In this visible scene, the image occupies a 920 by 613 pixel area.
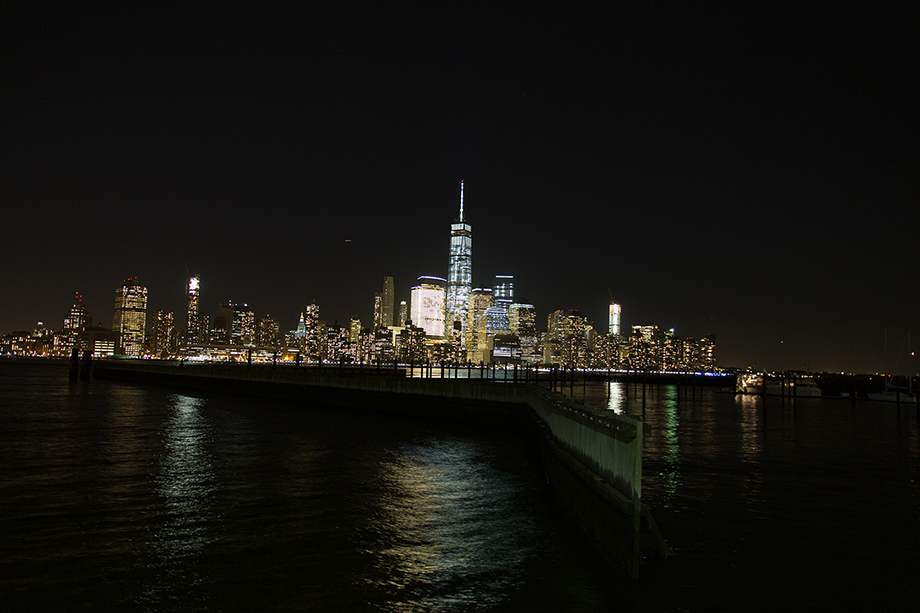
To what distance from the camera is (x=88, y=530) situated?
11.9 meters

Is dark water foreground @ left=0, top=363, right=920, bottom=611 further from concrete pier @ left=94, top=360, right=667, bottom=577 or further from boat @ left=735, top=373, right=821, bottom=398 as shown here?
boat @ left=735, top=373, right=821, bottom=398

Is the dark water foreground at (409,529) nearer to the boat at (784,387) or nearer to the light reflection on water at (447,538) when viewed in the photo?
the light reflection on water at (447,538)

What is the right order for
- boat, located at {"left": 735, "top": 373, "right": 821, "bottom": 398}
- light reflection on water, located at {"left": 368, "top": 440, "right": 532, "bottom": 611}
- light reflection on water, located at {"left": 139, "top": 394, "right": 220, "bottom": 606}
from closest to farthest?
light reflection on water, located at {"left": 368, "top": 440, "right": 532, "bottom": 611}, light reflection on water, located at {"left": 139, "top": 394, "right": 220, "bottom": 606}, boat, located at {"left": 735, "top": 373, "right": 821, "bottom": 398}

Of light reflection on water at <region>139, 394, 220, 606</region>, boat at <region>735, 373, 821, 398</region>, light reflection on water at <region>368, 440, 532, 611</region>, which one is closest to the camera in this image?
light reflection on water at <region>368, 440, 532, 611</region>

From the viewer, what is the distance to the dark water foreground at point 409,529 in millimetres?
8727

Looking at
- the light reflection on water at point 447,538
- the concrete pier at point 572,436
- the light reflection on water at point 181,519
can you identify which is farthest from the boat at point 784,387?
the light reflection on water at point 181,519

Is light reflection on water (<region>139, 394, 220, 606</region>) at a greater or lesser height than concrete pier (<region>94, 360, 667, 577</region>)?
lesser

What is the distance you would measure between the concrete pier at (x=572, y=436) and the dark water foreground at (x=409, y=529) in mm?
568

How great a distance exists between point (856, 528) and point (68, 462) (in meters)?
22.0

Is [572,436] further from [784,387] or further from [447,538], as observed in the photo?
[784,387]

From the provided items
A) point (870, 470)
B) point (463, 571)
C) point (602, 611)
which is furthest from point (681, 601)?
point (870, 470)

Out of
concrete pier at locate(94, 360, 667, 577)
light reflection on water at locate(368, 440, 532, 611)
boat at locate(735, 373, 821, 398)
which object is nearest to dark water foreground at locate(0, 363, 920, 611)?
light reflection on water at locate(368, 440, 532, 611)

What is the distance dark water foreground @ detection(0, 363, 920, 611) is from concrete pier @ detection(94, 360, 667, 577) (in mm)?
568

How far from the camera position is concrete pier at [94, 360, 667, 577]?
9.22 meters
